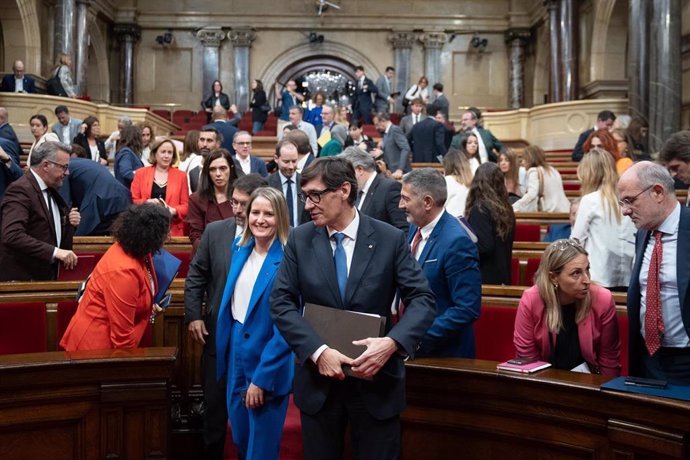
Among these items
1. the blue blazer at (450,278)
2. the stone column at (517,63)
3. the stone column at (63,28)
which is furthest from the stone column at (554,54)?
the blue blazer at (450,278)

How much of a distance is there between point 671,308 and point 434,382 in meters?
0.90

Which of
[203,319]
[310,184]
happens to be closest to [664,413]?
[310,184]

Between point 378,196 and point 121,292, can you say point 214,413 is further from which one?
point 378,196

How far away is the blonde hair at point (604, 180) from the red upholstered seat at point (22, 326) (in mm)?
3000

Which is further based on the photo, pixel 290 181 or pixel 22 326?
pixel 290 181

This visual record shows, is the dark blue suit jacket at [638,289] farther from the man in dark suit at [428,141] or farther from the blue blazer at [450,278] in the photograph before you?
the man in dark suit at [428,141]

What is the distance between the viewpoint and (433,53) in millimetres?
20797

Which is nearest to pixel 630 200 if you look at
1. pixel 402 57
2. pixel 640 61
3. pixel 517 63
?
pixel 640 61

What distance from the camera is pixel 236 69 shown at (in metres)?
20.7

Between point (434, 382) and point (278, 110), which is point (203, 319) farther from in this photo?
point (278, 110)

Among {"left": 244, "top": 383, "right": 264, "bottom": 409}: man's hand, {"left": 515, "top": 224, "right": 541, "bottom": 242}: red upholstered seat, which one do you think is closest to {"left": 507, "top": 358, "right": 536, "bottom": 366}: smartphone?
{"left": 244, "top": 383, "right": 264, "bottom": 409}: man's hand

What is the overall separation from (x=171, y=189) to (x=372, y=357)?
133 inches

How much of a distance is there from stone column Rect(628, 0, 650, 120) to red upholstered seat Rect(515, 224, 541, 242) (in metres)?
6.56

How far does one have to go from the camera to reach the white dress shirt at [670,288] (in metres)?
2.86
